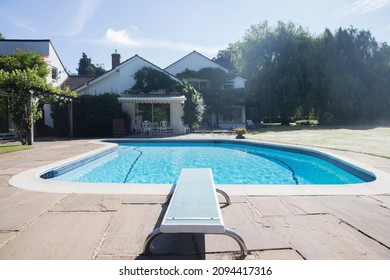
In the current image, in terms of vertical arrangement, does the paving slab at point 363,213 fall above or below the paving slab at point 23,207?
below

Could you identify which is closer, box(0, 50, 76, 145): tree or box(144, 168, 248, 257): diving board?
box(144, 168, 248, 257): diving board


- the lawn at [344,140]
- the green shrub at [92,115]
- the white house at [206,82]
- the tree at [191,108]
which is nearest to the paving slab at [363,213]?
the lawn at [344,140]

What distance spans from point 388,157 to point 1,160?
14.1 meters

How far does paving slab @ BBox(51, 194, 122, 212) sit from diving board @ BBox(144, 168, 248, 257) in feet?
4.82

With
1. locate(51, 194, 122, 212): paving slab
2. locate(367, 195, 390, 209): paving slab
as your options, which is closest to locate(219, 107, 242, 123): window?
locate(367, 195, 390, 209): paving slab

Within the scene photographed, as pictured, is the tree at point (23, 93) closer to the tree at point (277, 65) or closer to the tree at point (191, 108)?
the tree at point (191, 108)

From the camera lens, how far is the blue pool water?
8.84m

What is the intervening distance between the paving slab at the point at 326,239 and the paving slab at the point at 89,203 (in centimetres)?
269

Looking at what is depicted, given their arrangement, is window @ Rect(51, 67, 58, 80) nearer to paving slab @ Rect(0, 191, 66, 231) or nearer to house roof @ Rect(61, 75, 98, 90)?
house roof @ Rect(61, 75, 98, 90)

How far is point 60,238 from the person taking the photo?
3.33 meters

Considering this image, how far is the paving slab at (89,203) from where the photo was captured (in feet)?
14.5

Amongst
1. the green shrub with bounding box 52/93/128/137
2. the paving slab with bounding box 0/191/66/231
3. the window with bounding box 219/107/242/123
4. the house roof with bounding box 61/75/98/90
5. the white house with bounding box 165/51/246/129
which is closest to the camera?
the paving slab with bounding box 0/191/66/231

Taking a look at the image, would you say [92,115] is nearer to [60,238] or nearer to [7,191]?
[7,191]

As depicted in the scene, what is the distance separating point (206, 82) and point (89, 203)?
3013 cm
